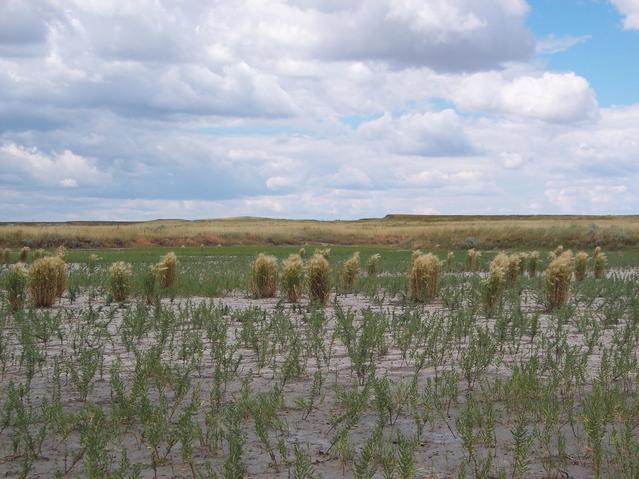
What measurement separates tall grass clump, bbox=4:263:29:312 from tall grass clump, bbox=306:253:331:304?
4986mm

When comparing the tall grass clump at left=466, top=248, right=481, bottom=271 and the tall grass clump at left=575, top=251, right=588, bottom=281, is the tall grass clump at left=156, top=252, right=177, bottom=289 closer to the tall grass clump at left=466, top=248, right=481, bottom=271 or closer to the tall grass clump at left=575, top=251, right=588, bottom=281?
the tall grass clump at left=466, top=248, right=481, bottom=271

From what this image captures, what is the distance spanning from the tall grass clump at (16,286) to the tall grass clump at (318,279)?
16.4 ft

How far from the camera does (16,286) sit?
1144 cm

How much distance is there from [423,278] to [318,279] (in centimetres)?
206

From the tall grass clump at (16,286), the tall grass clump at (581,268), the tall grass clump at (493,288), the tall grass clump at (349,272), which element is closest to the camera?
the tall grass clump at (493,288)

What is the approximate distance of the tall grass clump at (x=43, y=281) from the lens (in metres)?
12.2

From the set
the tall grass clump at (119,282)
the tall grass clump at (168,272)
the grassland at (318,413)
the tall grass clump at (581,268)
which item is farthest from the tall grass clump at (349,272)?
the tall grass clump at (581,268)

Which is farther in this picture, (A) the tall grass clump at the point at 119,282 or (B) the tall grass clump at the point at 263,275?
(B) the tall grass clump at the point at 263,275

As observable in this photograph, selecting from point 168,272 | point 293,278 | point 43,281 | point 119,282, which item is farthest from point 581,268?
point 43,281

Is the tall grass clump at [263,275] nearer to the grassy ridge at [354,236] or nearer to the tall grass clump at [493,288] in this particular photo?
the tall grass clump at [493,288]

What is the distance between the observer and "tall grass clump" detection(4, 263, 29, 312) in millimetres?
11359

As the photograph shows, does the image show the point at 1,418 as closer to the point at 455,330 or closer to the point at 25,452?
the point at 25,452

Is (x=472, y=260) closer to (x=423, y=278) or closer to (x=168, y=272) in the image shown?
(x=423, y=278)

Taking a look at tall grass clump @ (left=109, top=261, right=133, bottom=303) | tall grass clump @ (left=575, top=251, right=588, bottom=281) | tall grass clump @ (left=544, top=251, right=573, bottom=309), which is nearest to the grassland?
tall grass clump @ (left=544, top=251, right=573, bottom=309)
